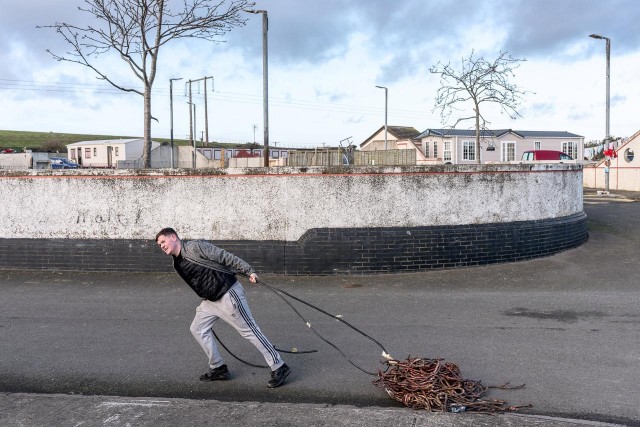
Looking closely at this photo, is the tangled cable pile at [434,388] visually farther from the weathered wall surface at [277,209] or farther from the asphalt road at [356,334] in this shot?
the weathered wall surface at [277,209]

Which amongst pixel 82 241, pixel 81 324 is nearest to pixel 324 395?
pixel 81 324

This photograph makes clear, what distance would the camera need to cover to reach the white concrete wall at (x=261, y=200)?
1116 cm

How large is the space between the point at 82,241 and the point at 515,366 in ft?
27.5

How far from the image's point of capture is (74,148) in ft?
254

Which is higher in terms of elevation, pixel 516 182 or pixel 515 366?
pixel 516 182

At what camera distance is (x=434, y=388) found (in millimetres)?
5312

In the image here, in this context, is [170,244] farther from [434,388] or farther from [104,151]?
[104,151]

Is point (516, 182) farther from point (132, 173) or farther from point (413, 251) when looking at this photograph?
point (132, 173)

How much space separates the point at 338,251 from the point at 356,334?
3.67 m

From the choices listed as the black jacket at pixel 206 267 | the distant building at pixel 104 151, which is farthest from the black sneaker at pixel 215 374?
the distant building at pixel 104 151

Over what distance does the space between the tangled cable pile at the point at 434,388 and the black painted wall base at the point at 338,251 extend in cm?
539

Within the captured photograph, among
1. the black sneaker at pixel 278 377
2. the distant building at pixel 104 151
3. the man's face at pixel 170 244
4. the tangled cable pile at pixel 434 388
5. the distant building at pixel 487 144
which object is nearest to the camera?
the tangled cable pile at pixel 434 388

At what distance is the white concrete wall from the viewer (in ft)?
36.6

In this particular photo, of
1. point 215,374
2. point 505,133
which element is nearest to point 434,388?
point 215,374
